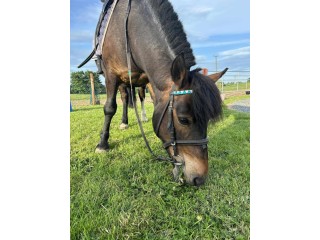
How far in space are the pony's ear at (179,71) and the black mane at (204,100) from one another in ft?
0.24

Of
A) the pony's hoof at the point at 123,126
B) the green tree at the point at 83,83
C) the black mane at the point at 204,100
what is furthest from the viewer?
the pony's hoof at the point at 123,126

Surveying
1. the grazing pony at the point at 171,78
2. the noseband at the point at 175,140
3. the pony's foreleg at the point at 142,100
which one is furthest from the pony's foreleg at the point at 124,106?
the noseband at the point at 175,140

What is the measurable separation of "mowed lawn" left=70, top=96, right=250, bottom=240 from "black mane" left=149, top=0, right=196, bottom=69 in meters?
0.53

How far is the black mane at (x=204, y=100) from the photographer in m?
1.33

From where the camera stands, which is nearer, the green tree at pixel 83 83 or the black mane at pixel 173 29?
the black mane at pixel 173 29

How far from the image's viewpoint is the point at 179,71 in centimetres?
139

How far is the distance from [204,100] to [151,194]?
744mm

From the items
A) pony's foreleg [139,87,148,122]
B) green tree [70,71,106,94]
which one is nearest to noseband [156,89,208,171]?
green tree [70,71,106,94]

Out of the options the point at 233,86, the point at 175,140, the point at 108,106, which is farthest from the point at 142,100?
the point at 175,140

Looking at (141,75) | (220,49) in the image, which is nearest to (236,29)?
(220,49)

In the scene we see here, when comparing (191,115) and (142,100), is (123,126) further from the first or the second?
(191,115)

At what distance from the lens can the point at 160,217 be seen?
1.23 meters

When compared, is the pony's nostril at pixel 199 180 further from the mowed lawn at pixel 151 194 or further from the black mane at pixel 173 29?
the black mane at pixel 173 29

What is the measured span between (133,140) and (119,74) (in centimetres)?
80
